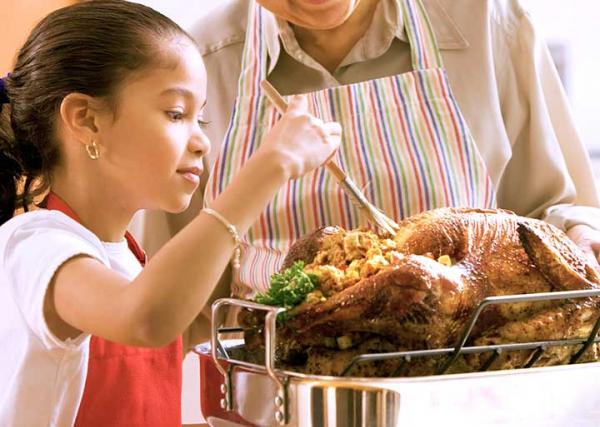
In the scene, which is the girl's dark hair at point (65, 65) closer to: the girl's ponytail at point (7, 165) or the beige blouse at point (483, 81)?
the girl's ponytail at point (7, 165)

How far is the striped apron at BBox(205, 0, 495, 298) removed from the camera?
126cm

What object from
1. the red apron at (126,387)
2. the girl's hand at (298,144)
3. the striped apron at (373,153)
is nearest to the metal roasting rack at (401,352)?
the girl's hand at (298,144)

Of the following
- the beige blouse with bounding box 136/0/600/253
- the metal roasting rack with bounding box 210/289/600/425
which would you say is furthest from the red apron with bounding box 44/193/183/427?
the beige blouse with bounding box 136/0/600/253

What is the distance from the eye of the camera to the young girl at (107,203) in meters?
0.75

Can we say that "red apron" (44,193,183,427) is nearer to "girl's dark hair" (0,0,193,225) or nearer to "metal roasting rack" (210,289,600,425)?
"girl's dark hair" (0,0,193,225)

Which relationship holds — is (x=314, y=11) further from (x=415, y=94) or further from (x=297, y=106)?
(x=297, y=106)

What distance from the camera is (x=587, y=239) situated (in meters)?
1.05

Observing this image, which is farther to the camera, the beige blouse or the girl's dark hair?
the beige blouse

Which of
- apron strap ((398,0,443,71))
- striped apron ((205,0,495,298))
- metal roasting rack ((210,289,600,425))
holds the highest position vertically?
apron strap ((398,0,443,71))

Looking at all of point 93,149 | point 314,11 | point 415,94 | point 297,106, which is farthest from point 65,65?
point 415,94

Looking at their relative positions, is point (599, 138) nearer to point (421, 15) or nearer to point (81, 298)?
point (421, 15)

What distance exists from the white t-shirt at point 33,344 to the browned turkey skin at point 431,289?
0.19 metres

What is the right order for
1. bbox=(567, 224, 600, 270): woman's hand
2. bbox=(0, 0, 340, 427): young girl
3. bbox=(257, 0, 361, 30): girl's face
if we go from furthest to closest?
bbox=(257, 0, 361, 30): girl's face → bbox=(567, 224, 600, 270): woman's hand → bbox=(0, 0, 340, 427): young girl

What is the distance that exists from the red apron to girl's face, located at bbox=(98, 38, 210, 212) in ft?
0.26
